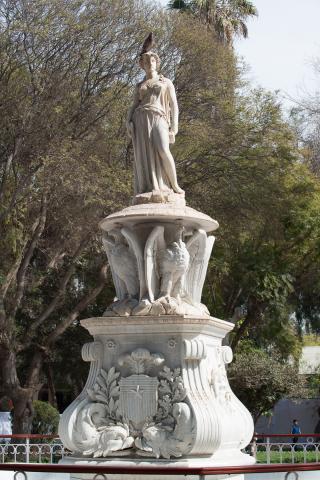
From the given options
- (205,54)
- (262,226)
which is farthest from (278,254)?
(205,54)

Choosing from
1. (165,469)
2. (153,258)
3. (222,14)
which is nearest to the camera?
(165,469)

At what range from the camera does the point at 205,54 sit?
86.7 ft

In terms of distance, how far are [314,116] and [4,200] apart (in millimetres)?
15530

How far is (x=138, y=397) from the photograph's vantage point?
10.5 meters

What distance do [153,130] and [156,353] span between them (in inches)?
104

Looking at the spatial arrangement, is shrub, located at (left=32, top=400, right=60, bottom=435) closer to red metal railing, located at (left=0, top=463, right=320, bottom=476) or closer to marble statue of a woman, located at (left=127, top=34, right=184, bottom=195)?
marble statue of a woman, located at (left=127, top=34, right=184, bottom=195)

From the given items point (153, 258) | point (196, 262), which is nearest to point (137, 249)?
point (153, 258)

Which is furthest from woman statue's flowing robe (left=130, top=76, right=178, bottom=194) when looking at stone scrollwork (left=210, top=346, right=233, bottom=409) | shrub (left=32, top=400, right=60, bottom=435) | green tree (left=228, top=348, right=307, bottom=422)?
green tree (left=228, top=348, right=307, bottom=422)

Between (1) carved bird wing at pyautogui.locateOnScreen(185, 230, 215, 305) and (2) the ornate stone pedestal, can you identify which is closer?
(2) the ornate stone pedestal

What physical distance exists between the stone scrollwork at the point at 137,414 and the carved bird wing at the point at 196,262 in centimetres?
111

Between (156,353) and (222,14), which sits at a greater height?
(222,14)

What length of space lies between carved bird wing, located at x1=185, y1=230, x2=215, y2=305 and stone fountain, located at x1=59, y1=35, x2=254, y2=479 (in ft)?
0.04

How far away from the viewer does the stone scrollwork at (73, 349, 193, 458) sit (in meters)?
10.2

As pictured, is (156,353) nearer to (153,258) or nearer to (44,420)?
(153,258)
